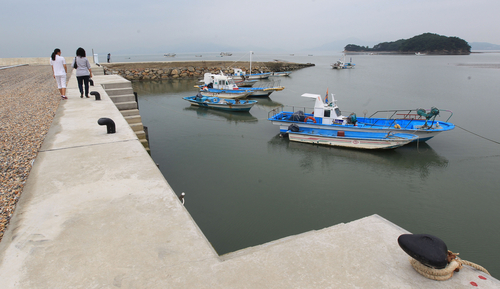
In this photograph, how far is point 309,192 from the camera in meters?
10.1

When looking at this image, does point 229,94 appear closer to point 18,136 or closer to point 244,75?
point 244,75

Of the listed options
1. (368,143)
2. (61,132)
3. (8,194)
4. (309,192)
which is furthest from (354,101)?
(8,194)

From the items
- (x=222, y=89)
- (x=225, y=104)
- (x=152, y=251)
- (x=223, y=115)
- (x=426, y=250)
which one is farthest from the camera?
(x=222, y=89)

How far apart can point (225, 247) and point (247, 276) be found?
16.3 feet

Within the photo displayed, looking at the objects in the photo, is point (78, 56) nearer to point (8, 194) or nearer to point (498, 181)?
point (8, 194)

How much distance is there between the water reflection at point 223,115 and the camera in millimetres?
21792

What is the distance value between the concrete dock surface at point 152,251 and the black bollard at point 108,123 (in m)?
2.04

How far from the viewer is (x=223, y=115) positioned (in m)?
22.9

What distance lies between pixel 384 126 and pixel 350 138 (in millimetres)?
2789

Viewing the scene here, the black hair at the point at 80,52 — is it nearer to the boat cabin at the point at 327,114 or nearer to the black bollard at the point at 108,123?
the black bollard at the point at 108,123

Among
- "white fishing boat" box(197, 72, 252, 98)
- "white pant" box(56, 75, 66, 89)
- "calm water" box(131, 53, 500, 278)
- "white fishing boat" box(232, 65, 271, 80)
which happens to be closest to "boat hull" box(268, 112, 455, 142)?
"calm water" box(131, 53, 500, 278)

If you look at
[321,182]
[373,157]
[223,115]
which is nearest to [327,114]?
[373,157]

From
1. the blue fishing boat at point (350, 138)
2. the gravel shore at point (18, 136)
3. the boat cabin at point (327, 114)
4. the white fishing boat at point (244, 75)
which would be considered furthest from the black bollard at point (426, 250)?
the white fishing boat at point (244, 75)

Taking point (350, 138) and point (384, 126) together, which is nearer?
point (350, 138)
